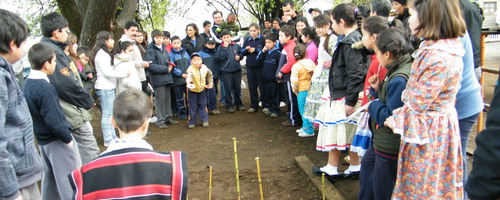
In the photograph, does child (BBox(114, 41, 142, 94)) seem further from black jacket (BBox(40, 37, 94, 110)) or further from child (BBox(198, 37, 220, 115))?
child (BBox(198, 37, 220, 115))

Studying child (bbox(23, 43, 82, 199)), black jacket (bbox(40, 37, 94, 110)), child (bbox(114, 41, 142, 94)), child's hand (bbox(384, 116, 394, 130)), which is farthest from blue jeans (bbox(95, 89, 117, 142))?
child's hand (bbox(384, 116, 394, 130))

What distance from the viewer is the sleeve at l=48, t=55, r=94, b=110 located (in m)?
3.45

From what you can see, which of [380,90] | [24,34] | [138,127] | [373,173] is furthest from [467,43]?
[24,34]

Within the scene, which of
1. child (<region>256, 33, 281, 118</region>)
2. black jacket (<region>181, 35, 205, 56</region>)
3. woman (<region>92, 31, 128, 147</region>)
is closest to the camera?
woman (<region>92, 31, 128, 147</region>)

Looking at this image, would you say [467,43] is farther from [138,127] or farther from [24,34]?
[24,34]

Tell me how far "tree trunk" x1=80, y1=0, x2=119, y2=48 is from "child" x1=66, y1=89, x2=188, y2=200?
6166 millimetres

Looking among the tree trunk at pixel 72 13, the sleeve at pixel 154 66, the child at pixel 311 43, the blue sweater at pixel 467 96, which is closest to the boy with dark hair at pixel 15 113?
the blue sweater at pixel 467 96

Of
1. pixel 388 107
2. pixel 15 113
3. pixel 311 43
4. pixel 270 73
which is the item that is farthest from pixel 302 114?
pixel 15 113

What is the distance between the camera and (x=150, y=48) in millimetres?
6742

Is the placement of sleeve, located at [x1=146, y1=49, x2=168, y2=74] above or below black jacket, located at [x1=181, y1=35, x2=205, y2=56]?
below

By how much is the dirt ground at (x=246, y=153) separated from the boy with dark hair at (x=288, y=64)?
320 mm

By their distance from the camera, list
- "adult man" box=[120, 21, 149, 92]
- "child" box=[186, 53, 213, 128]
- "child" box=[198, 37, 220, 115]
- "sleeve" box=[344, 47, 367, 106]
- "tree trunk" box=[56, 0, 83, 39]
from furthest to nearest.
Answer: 1. "tree trunk" box=[56, 0, 83, 39]
2. "child" box=[198, 37, 220, 115]
3. "child" box=[186, 53, 213, 128]
4. "adult man" box=[120, 21, 149, 92]
5. "sleeve" box=[344, 47, 367, 106]

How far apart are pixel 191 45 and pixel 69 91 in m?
4.57

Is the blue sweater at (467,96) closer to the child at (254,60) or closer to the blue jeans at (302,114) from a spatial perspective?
the blue jeans at (302,114)
